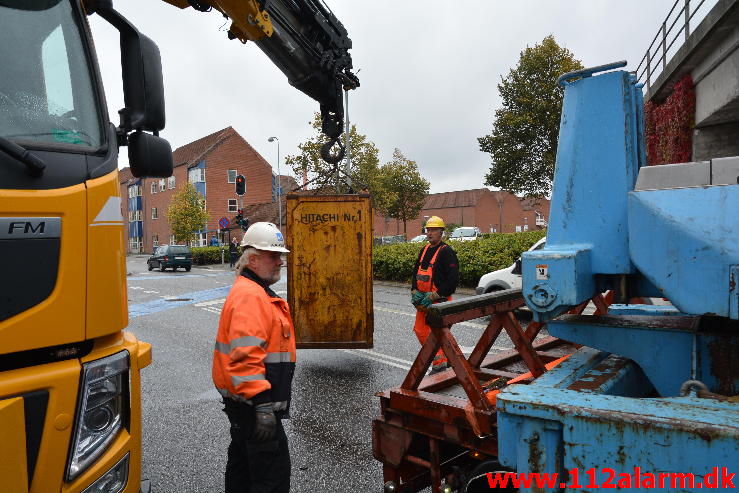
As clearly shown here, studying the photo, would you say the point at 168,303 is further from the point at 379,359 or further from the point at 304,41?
the point at 304,41

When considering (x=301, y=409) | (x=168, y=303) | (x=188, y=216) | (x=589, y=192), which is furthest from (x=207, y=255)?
(x=589, y=192)

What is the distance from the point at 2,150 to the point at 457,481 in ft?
8.31

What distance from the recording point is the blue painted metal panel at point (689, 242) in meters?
1.74

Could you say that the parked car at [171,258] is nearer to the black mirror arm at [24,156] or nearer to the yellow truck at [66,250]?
the yellow truck at [66,250]

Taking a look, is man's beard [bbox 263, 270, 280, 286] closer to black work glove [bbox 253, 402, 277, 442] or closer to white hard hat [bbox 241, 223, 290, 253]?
white hard hat [bbox 241, 223, 290, 253]

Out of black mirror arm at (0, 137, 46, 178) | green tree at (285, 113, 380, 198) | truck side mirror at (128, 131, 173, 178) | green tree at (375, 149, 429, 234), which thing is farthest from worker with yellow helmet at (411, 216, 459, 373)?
green tree at (375, 149, 429, 234)

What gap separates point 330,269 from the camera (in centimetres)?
632

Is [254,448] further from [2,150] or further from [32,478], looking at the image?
[2,150]

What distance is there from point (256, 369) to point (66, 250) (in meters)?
1.02

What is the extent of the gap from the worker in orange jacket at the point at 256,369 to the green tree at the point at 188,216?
40678 mm

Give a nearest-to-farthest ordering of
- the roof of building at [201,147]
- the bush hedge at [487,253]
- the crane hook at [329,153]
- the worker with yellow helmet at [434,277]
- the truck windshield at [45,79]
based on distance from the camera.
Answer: the truck windshield at [45,79]
the crane hook at [329,153]
the worker with yellow helmet at [434,277]
the bush hedge at [487,253]
the roof of building at [201,147]

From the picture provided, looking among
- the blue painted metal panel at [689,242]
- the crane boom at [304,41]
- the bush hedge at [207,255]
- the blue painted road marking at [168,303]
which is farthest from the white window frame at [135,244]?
the blue painted metal panel at [689,242]

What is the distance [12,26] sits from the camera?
2.06m

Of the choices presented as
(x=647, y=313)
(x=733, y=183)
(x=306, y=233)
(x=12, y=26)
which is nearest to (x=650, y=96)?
(x=306, y=233)
